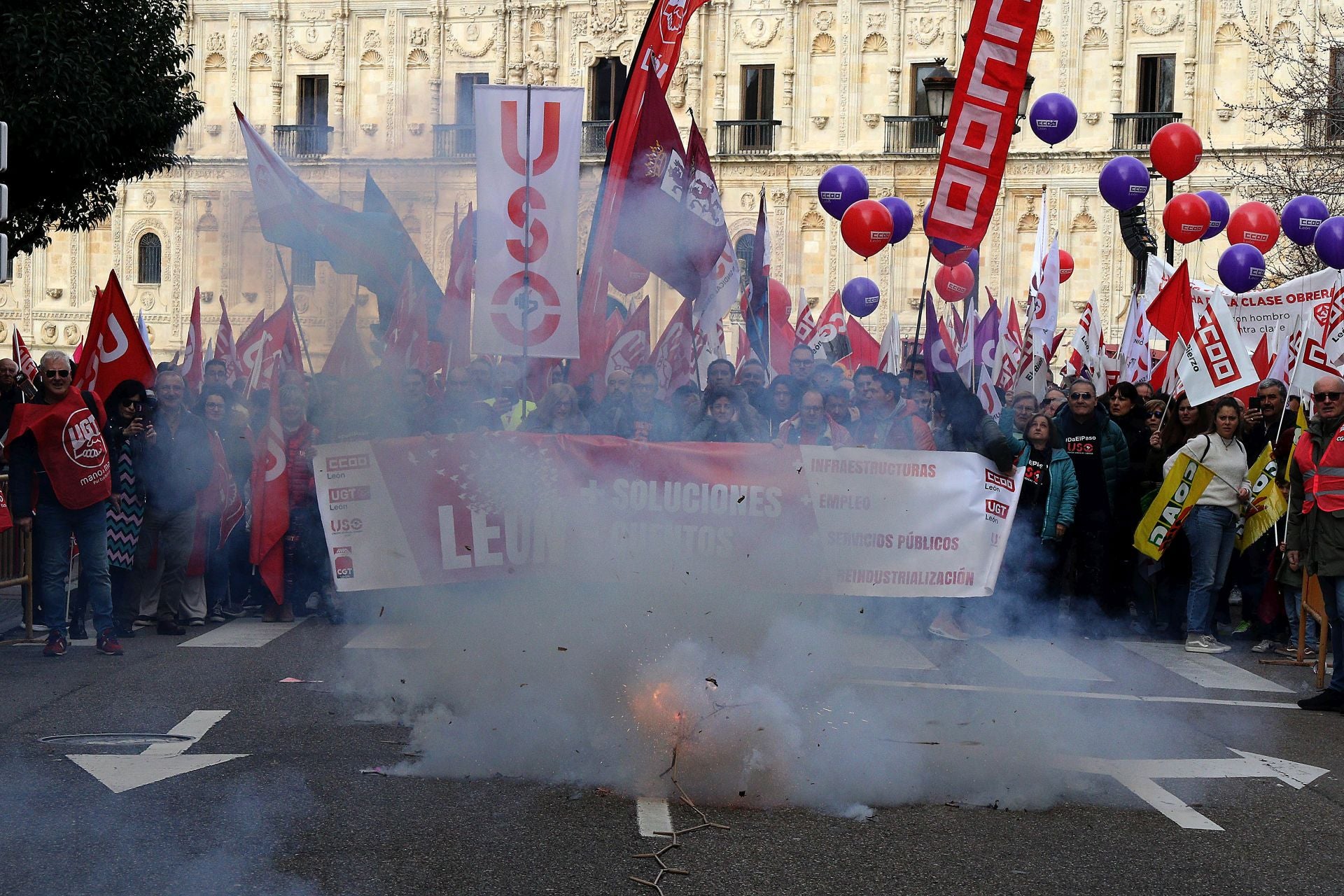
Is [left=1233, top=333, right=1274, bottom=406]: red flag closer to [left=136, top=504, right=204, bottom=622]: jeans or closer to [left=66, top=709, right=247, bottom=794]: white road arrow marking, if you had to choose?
[left=136, top=504, right=204, bottom=622]: jeans

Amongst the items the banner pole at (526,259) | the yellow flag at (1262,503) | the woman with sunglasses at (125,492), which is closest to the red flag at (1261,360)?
the yellow flag at (1262,503)

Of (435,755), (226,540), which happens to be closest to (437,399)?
(435,755)

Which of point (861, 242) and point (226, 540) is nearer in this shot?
point (226, 540)

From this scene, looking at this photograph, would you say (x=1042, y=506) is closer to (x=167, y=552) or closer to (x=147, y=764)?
(x=167, y=552)

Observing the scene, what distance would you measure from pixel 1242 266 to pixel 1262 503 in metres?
10.4

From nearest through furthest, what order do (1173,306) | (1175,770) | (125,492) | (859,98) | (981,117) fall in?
(1175,770) → (125,492) → (981,117) → (1173,306) → (859,98)

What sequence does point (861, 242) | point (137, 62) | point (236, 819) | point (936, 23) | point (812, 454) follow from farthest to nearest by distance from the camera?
point (936, 23) < point (861, 242) < point (137, 62) < point (812, 454) < point (236, 819)

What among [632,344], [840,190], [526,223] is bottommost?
[632,344]

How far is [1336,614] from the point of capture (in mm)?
8445

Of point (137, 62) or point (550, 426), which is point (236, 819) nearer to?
point (550, 426)

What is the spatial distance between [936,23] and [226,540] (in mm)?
32670

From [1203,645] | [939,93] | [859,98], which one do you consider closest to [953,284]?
[939,93]

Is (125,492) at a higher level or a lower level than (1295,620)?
higher

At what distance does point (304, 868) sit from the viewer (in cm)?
475
